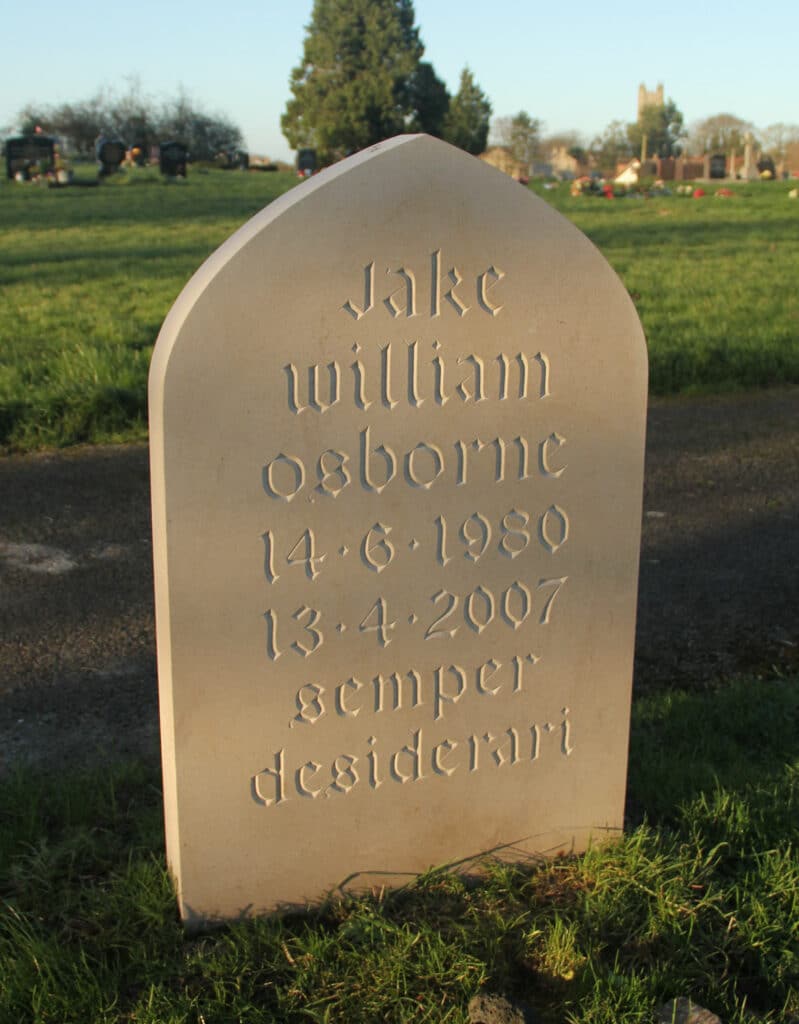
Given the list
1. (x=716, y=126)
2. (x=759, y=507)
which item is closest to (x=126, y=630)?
(x=759, y=507)

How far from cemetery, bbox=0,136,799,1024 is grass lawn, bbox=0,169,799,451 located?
360 centimetres

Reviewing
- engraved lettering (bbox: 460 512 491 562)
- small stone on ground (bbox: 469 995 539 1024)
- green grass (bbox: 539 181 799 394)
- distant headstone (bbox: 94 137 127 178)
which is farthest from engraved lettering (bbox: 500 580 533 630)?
distant headstone (bbox: 94 137 127 178)

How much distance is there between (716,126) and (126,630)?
321 feet

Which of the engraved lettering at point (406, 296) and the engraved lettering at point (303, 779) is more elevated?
the engraved lettering at point (406, 296)

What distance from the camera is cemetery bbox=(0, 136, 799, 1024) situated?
6.63ft

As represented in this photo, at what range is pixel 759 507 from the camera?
5.05 meters

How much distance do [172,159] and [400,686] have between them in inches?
1395

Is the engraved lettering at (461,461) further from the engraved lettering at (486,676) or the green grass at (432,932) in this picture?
the green grass at (432,932)

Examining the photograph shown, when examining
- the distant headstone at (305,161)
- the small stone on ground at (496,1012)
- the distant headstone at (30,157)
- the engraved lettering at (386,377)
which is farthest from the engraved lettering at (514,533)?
the distant headstone at (305,161)

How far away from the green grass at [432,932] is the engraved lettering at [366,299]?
1.21m

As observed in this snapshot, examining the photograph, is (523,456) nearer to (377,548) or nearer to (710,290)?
(377,548)

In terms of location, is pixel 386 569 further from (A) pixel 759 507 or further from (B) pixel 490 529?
(A) pixel 759 507

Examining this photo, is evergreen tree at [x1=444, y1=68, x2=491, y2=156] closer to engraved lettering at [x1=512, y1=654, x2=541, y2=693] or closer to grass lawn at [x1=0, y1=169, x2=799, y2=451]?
grass lawn at [x1=0, y1=169, x2=799, y2=451]

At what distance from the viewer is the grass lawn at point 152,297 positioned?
6035mm
